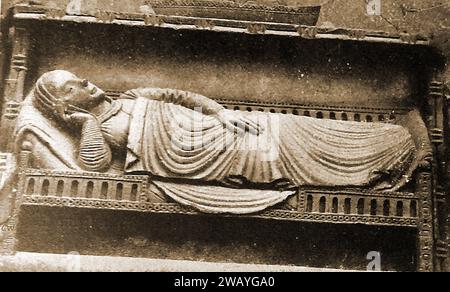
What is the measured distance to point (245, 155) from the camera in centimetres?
533

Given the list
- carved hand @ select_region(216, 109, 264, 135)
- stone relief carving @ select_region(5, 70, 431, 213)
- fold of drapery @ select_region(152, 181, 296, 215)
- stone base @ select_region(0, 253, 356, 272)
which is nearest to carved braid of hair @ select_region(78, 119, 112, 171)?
stone relief carving @ select_region(5, 70, 431, 213)

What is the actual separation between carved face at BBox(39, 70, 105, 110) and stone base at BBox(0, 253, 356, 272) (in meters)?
1.08

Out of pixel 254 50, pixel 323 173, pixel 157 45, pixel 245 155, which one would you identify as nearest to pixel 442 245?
pixel 323 173

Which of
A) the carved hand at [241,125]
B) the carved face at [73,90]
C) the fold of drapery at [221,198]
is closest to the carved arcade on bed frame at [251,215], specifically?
the fold of drapery at [221,198]

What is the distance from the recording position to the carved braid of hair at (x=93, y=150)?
5289 millimetres

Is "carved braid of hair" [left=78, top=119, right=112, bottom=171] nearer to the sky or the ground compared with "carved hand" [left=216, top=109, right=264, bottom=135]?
nearer to the ground

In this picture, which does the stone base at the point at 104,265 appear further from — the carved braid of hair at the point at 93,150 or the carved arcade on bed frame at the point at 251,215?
the carved braid of hair at the point at 93,150

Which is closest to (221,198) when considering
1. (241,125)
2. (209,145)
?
(209,145)

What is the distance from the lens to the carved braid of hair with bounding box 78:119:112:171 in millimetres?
5289

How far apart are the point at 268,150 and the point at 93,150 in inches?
47.3

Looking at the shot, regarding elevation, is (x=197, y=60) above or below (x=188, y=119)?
above

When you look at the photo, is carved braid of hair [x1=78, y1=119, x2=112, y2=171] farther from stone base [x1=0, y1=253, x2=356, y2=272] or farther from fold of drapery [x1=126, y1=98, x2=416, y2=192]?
stone base [x1=0, y1=253, x2=356, y2=272]
